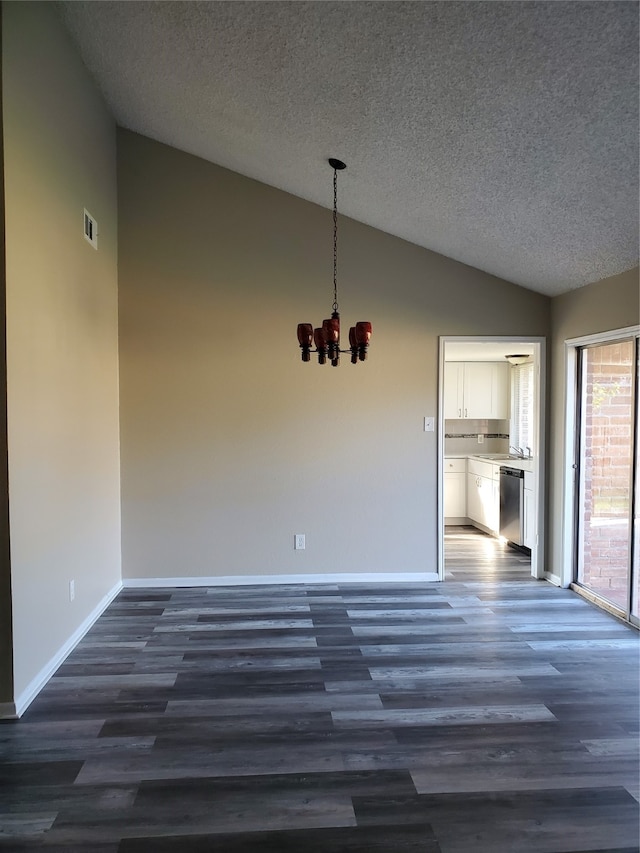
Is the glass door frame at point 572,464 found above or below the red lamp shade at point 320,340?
below

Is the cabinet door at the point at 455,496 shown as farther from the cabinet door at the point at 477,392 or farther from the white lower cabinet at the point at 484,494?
the cabinet door at the point at 477,392

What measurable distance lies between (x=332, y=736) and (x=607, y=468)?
2950 mm

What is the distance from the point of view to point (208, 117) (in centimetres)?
359

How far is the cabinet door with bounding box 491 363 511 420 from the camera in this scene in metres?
6.90

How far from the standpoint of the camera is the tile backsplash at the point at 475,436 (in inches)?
283

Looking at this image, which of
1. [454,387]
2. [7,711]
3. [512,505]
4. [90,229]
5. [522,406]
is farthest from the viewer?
[454,387]

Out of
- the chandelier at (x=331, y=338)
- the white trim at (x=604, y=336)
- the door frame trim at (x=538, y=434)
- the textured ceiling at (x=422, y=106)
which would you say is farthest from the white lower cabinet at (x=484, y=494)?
the chandelier at (x=331, y=338)

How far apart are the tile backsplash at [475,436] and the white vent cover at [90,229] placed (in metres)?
5.01

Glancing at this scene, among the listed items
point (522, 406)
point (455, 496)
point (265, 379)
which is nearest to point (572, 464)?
point (522, 406)

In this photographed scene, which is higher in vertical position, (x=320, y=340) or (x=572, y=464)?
(x=320, y=340)

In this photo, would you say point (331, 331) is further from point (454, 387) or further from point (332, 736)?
point (454, 387)

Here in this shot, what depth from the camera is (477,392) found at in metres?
6.91

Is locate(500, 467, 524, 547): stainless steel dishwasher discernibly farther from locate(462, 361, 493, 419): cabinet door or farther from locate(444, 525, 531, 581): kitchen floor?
locate(462, 361, 493, 419): cabinet door

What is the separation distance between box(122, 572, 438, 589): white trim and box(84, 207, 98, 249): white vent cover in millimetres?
2695
